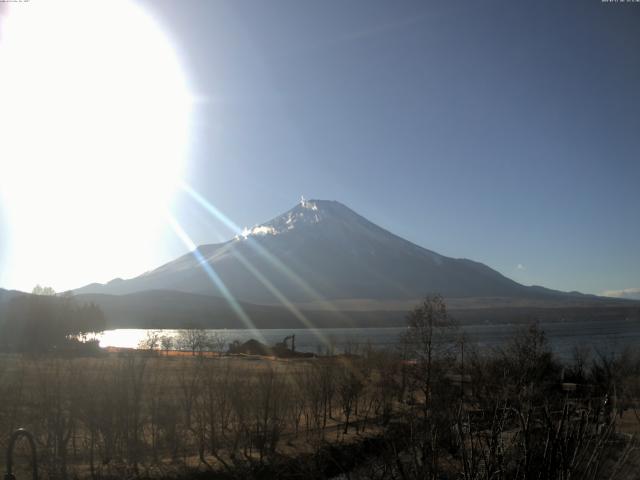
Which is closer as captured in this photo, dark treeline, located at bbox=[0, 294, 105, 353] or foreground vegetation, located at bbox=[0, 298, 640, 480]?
foreground vegetation, located at bbox=[0, 298, 640, 480]

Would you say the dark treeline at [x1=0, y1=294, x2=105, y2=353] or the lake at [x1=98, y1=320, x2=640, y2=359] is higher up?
the dark treeline at [x1=0, y1=294, x2=105, y2=353]

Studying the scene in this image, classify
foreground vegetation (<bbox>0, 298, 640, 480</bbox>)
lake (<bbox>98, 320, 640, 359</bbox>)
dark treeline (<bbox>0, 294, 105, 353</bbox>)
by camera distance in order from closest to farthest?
foreground vegetation (<bbox>0, 298, 640, 480</bbox>) → lake (<bbox>98, 320, 640, 359</bbox>) → dark treeline (<bbox>0, 294, 105, 353</bbox>)

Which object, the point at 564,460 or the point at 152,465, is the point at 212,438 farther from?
the point at 564,460

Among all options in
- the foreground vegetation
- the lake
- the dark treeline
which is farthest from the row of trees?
the foreground vegetation

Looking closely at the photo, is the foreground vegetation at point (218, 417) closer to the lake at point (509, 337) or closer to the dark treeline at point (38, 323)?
the lake at point (509, 337)

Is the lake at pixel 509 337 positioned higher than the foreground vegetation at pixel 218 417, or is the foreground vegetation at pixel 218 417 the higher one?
the foreground vegetation at pixel 218 417

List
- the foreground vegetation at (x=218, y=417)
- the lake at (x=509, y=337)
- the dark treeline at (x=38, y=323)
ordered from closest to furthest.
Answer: the foreground vegetation at (x=218, y=417)
the lake at (x=509, y=337)
the dark treeline at (x=38, y=323)

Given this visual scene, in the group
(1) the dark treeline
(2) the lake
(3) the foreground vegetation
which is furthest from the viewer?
(1) the dark treeline

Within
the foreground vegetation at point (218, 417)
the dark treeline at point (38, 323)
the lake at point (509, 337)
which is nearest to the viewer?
the foreground vegetation at point (218, 417)

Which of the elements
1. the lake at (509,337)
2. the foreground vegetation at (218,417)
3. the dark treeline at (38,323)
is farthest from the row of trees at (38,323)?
the foreground vegetation at (218,417)

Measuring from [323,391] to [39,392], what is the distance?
9.08 metres

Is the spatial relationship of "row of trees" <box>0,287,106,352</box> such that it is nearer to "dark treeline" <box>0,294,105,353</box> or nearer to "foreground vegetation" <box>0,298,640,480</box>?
"dark treeline" <box>0,294,105,353</box>

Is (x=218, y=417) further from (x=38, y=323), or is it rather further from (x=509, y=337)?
(x=38, y=323)

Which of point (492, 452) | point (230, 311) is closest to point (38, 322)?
point (492, 452)
